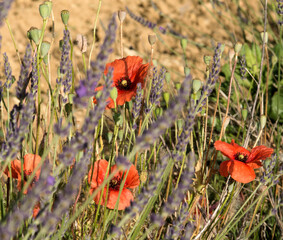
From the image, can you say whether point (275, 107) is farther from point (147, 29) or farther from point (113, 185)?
point (147, 29)

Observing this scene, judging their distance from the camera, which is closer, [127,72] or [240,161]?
[240,161]

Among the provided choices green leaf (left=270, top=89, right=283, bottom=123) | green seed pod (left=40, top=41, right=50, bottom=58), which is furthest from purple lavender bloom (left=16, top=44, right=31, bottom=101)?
green leaf (left=270, top=89, right=283, bottom=123)

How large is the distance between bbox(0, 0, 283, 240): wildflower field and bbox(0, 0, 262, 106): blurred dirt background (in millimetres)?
11

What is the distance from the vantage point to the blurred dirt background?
2.55m

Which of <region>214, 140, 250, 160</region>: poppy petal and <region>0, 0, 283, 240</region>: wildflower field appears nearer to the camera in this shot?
<region>0, 0, 283, 240</region>: wildflower field

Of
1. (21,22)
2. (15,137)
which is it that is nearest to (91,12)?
(21,22)

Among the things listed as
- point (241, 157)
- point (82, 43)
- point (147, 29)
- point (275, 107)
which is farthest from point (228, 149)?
point (147, 29)

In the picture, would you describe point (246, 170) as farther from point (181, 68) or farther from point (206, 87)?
point (181, 68)

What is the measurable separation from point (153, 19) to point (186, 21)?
226mm

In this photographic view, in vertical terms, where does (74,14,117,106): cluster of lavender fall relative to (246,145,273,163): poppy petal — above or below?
above

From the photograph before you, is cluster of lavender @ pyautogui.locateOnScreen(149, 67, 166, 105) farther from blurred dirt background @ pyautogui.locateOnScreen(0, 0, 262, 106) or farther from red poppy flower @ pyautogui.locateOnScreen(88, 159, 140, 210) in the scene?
blurred dirt background @ pyautogui.locateOnScreen(0, 0, 262, 106)

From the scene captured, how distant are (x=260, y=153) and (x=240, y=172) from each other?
115 millimetres

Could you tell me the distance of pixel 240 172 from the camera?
1.07 metres

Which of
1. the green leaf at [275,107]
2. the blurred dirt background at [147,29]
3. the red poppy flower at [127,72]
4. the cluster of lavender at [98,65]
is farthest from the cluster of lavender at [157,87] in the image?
the blurred dirt background at [147,29]
